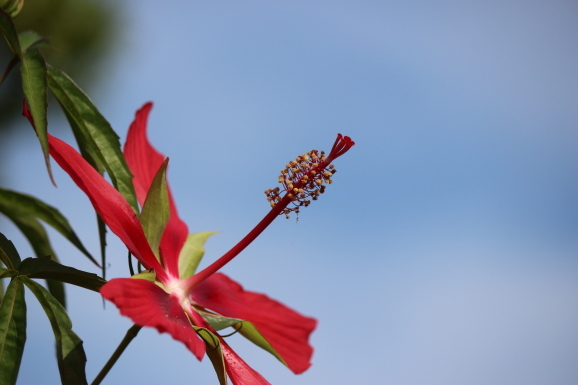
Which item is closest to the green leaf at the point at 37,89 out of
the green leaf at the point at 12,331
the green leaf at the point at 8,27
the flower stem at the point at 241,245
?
the green leaf at the point at 8,27

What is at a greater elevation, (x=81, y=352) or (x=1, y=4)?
(x=1, y=4)

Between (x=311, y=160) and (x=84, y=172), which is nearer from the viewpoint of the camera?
(x=84, y=172)

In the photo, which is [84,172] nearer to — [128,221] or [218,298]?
[128,221]

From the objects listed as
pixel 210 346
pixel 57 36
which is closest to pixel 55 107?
pixel 57 36

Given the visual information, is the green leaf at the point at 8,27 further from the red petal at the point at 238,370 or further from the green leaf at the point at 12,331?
the red petal at the point at 238,370

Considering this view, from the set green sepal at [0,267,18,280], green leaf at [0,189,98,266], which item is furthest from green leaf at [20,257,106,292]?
green leaf at [0,189,98,266]
